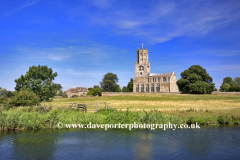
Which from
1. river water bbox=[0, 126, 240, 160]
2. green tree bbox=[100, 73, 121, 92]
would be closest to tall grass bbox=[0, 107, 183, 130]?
river water bbox=[0, 126, 240, 160]

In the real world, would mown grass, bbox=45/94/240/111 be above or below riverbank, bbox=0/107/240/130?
above

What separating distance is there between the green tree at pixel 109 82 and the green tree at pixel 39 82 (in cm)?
6267

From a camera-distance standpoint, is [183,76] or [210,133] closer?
[210,133]

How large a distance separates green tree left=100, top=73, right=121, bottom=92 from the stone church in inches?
501

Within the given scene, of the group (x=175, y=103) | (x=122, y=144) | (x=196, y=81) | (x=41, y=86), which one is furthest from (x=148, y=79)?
(x=122, y=144)

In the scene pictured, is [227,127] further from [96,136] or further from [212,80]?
[212,80]

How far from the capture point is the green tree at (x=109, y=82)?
122 metres

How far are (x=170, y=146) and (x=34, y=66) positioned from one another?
2008 inches

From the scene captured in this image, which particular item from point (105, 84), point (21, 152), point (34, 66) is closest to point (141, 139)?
point (21, 152)

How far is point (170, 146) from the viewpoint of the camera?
54.4 ft

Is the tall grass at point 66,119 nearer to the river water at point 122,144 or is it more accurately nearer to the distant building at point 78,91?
the river water at point 122,144

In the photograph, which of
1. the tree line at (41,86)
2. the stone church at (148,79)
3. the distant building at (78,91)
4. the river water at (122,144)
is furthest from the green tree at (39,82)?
the distant building at (78,91)

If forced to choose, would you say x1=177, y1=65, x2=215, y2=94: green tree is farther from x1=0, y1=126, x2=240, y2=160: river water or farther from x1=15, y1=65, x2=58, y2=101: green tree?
x1=0, y1=126, x2=240, y2=160: river water

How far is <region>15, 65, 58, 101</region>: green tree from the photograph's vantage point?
55.6 meters
